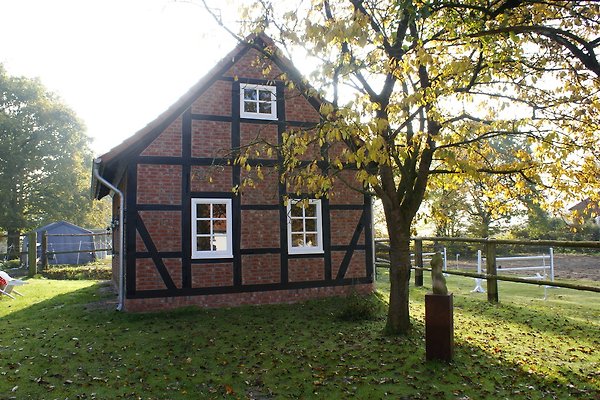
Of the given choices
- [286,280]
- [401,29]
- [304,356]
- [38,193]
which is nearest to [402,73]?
[401,29]

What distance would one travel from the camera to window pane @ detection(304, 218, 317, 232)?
34.7 ft

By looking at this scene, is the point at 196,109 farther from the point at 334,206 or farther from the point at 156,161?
the point at 334,206

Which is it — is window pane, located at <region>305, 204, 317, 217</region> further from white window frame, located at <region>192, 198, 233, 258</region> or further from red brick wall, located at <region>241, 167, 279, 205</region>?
white window frame, located at <region>192, 198, 233, 258</region>

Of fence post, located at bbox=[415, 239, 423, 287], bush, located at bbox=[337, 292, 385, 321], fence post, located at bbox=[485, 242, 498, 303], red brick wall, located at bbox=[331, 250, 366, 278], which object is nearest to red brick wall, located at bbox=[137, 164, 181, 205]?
red brick wall, located at bbox=[331, 250, 366, 278]

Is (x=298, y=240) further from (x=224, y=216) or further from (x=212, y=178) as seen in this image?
(x=212, y=178)

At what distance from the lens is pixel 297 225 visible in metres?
10.5

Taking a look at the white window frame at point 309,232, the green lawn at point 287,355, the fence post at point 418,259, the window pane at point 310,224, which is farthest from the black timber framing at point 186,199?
the fence post at point 418,259

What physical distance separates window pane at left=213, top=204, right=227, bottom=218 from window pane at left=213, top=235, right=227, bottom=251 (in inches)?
17.7

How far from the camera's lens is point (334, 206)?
35.0 feet

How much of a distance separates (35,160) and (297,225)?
24.4 meters

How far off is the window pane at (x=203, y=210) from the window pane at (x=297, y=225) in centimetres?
194

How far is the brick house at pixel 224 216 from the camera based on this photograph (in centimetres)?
919

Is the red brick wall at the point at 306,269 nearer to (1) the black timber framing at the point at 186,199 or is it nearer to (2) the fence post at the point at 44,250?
(1) the black timber framing at the point at 186,199

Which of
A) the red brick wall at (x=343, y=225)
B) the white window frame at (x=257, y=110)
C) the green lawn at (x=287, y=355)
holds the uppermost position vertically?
the white window frame at (x=257, y=110)
